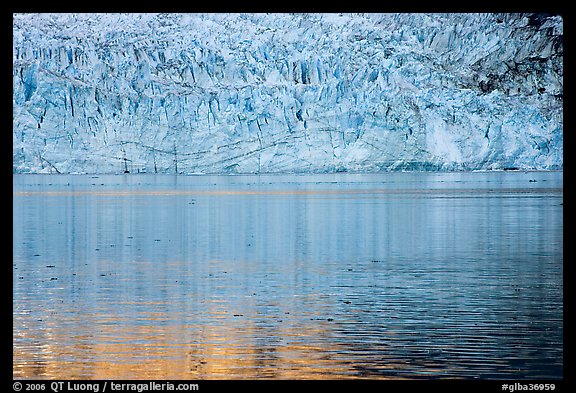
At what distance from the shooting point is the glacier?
4866 cm

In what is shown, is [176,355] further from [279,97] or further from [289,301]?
[279,97]

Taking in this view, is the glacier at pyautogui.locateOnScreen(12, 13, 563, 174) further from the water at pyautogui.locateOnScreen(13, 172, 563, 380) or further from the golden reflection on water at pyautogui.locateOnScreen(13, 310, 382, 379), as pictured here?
the golden reflection on water at pyautogui.locateOnScreen(13, 310, 382, 379)

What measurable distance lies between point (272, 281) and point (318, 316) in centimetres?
245

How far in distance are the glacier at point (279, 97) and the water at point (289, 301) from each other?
3046 centimetres

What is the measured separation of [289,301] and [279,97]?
41.1 metres

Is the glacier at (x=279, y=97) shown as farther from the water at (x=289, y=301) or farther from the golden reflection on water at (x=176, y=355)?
the golden reflection on water at (x=176, y=355)

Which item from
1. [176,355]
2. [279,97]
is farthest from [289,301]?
[279,97]

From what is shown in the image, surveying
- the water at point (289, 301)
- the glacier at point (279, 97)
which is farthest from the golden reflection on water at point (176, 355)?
the glacier at point (279, 97)

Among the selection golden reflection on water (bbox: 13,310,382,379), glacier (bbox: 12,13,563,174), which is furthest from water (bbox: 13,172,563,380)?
glacier (bbox: 12,13,563,174)
